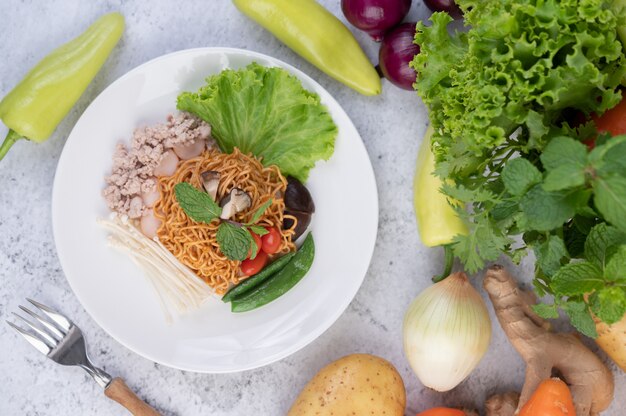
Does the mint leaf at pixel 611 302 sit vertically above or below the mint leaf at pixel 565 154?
below

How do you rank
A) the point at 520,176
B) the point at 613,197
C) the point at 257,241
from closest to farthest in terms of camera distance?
the point at 613,197, the point at 520,176, the point at 257,241

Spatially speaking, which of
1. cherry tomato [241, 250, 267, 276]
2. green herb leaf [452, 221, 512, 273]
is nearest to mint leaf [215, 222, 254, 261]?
cherry tomato [241, 250, 267, 276]

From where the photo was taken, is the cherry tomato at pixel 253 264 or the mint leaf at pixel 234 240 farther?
the cherry tomato at pixel 253 264

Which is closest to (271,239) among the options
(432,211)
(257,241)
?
(257,241)

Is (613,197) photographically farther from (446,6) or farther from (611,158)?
(446,6)

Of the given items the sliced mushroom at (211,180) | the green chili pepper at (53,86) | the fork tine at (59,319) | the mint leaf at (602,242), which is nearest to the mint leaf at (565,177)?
the mint leaf at (602,242)

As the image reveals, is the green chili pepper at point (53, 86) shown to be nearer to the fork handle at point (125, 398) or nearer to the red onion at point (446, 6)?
the fork handle at point (125, 398)

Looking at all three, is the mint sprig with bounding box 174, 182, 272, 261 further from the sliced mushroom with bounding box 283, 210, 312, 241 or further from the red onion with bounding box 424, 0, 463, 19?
the red onion with bounding box 424, 0, 463, 19
